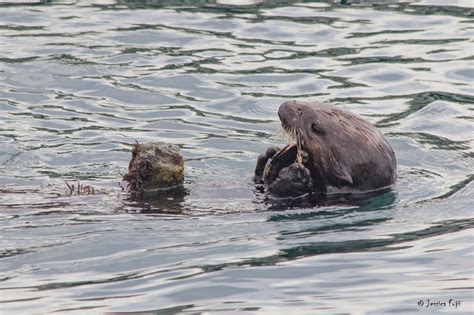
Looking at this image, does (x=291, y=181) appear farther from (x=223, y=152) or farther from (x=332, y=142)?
(x=223, y=152)

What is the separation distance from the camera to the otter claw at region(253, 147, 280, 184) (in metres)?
8.89

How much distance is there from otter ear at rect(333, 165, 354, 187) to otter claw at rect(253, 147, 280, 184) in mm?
512

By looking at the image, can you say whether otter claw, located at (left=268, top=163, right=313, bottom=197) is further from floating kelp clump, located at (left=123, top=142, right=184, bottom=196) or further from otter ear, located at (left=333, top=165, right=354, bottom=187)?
floating kelp clump, located at (left=123, top=142, right=184, bottom=196)

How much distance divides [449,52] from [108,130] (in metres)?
4.46

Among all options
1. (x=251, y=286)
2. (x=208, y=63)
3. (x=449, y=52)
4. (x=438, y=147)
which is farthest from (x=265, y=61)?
Result: (x=251, y=286)

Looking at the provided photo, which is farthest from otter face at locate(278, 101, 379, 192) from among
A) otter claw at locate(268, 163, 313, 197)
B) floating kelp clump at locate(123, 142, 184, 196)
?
floating kelp clump at locate(123, 142, 184, 196)

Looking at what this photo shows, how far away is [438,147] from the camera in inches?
Result: 416

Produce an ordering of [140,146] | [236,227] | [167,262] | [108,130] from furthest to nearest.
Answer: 1. [108,130]
2. [140,146]
3. [236,227]
4. [167,262]

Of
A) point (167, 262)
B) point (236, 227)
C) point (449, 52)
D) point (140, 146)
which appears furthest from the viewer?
point (449, 52)

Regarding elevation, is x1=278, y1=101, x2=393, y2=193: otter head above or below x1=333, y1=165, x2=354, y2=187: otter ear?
above

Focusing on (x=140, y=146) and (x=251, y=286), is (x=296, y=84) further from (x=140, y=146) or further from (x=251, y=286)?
(x=251, y=286)

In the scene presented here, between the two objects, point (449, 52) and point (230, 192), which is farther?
point (449, 52)

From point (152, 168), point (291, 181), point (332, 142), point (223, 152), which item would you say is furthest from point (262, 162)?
point (223, 152)

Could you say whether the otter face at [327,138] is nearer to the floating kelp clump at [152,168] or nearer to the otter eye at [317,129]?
the otter eye at [317,129]
